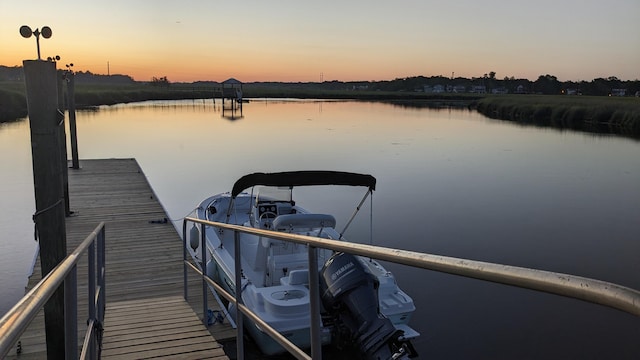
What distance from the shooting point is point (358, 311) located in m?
4.67

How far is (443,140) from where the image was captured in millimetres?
30672

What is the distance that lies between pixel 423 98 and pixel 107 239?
101 metres

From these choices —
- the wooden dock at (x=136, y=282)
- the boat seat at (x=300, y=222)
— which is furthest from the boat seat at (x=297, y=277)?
the wooden dock at (x=136, y=282)

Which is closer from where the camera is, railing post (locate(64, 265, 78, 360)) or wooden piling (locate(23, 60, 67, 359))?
railing post (locate(64, 265, 78, 360))

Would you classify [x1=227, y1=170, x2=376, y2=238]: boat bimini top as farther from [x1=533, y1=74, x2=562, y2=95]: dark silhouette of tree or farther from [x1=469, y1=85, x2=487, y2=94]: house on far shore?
[x1=469, y1=85, x2=487, y2=94]: house on far shore

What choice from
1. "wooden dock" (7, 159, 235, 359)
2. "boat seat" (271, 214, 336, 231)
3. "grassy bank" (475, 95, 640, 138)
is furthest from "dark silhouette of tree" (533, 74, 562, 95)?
"boat seat" (271, 214, 336, 231)

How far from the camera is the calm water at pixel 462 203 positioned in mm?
7336

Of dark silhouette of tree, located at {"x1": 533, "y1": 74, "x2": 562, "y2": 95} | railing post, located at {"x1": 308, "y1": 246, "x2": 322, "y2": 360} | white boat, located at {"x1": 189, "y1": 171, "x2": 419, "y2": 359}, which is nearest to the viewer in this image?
railing post, located at {"x1": 308, "y1": 246, "x2": 322, "y2": 360}

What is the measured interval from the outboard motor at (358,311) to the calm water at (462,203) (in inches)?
99.7

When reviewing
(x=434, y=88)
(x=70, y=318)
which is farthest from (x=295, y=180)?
(x=434, y=88)

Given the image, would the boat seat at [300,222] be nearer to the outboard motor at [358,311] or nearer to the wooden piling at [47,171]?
the outboard motor at [358,311]

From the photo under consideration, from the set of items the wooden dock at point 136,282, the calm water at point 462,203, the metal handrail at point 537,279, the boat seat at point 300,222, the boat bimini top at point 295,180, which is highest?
the metal handrail at point 537,279

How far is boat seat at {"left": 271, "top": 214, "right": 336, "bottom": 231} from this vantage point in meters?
6.31

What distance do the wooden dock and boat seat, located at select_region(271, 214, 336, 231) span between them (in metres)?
1.29
